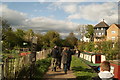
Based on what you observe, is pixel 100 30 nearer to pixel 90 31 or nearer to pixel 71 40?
pixel 90 31

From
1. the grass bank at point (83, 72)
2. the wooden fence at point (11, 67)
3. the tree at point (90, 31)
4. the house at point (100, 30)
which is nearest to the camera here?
the wooden fence at point (11, 67)

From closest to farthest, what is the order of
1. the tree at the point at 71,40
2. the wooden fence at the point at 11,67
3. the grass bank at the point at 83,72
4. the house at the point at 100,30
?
the wooden fence at the point at 11,67 < the grass bank at the point at 83,72 < the tree at the point at 71,40 < the house at the point at 100,30

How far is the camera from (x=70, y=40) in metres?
67.9

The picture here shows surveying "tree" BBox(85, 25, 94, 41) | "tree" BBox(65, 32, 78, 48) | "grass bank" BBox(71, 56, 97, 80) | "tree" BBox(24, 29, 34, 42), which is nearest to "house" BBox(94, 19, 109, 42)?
"tree" BBox(85, 25, 94, 41)

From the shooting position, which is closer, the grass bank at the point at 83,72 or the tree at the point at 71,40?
the grass bank at the point at 83,72

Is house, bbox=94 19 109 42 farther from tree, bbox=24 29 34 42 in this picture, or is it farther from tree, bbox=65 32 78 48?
tree, bbox=24 29 34 42

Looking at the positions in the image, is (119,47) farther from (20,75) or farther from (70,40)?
(70,40)

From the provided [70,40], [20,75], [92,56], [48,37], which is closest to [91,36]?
[70,40]

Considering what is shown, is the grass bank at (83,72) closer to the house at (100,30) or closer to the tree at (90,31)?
the house at (100,30)

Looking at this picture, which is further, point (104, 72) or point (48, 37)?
point (48, 37)

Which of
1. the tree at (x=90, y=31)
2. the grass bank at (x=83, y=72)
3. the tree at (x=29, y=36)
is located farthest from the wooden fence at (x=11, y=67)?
the tree at (x=90, y=31)

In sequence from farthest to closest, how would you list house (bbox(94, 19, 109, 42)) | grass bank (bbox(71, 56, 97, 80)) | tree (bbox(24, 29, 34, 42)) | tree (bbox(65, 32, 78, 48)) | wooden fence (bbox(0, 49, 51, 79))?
1. house (bbox(94, 19, 109, 42))
2. tree (bbox(65, 32, 78, 48))
3. tree (bbox(24, 29, 34, 42))
4. grass bank (bbox(71, 56, 97, 80))
5. wooden fence (bbox(0, 49, 51, 79))

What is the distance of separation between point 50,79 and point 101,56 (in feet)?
43.0

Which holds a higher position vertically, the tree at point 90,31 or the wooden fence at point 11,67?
the tree at point 90,31
